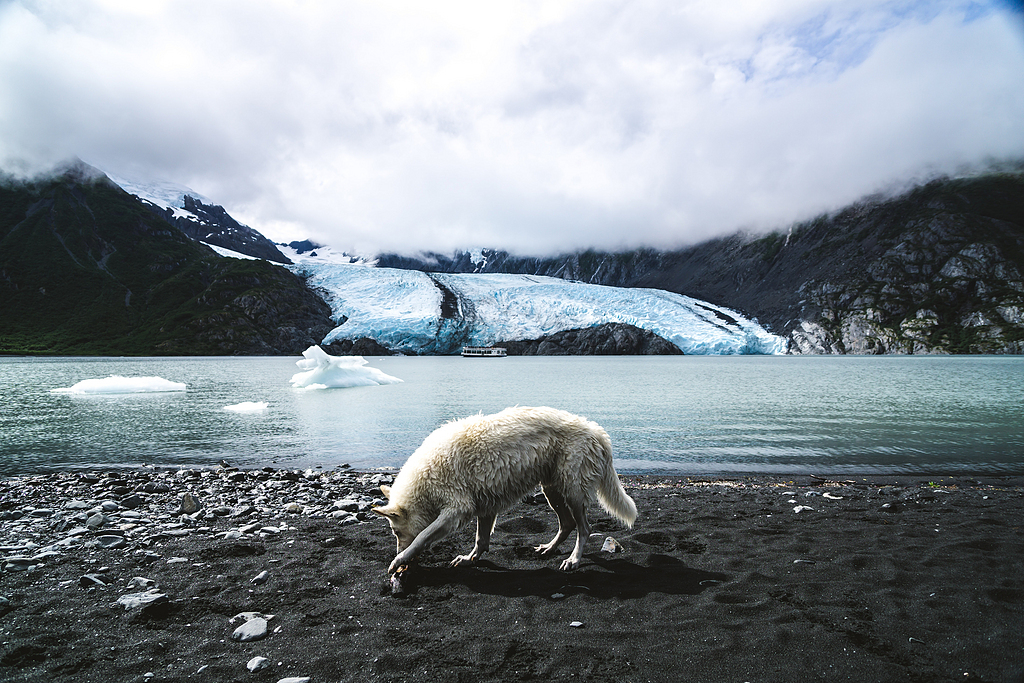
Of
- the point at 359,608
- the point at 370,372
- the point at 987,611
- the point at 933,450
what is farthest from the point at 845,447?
the point at 370,372

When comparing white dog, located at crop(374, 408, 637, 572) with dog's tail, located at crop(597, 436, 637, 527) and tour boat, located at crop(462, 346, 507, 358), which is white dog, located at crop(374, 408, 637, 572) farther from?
tour boat, located at crop(462, 346, 507, 358)

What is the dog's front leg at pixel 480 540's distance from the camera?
6199 millimetres

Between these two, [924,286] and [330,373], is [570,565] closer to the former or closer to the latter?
[330,373]

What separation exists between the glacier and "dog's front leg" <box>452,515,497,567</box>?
82.0 m

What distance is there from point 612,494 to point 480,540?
5.73 ft

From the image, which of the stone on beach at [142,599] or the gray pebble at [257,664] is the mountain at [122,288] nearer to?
the stone on beach at [142,599]

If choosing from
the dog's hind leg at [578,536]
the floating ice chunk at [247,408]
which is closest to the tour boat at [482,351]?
the floating ice chunk at [247,408]

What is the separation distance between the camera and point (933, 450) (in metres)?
15.3

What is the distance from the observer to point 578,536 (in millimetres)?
6059

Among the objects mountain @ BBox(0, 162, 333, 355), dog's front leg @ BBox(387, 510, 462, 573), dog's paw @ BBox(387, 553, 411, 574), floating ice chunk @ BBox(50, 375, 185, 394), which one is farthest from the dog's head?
mountain @ BBox(0, 162, 333, 355)

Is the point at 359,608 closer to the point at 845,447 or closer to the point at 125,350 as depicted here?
the point at 845,447

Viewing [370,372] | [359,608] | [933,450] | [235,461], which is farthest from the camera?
[370,372]

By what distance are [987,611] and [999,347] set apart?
165585mm

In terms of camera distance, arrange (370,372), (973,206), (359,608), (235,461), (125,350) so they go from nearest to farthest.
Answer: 1. (359,608)
2. (235,461)
3. (370,372)
4. (125,350)
5. (973,206)
